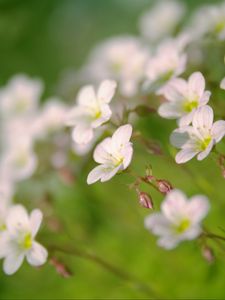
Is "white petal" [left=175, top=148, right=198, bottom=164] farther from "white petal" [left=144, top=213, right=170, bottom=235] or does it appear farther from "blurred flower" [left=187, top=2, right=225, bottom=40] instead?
"blurred flower" [left=187, top=2, right=225, bottom=40]

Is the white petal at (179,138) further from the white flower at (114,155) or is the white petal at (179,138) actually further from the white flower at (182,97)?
the white flower at (114,155)

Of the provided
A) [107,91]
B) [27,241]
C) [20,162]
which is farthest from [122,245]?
[107,91]

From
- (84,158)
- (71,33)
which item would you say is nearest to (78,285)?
(84,158)

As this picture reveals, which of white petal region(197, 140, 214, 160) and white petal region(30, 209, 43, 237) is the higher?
white petal region(197, 140, 214, 160)

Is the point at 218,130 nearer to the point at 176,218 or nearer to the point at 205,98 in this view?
the point at 205,98

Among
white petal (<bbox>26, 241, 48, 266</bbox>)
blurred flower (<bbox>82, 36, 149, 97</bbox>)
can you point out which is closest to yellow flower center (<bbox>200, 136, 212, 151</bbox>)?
white petal (<bbox>26, 241, 48, 266</bbox>)
